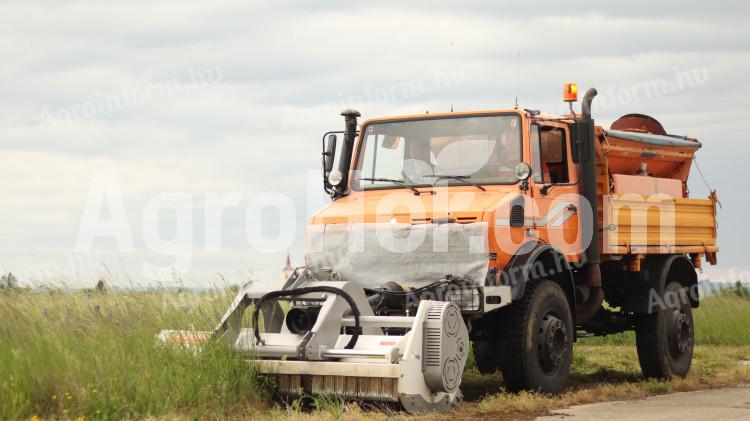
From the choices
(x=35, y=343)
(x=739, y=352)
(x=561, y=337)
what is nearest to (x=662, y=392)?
(x=561, y=337)

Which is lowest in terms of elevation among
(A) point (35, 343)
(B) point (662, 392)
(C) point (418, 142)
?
(B) point (662, 392)

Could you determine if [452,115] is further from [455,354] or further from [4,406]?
[4,406]

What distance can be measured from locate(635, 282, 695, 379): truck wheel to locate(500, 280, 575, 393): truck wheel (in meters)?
2.59

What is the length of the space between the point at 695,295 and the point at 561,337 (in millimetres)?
4086

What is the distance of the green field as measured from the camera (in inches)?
369

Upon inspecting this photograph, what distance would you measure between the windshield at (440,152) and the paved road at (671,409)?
2.54 metres

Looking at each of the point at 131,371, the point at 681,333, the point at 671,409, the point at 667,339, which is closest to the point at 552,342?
the point at 671,409

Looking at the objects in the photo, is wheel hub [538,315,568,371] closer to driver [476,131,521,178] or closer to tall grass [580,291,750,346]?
driver [476,131,521,178]

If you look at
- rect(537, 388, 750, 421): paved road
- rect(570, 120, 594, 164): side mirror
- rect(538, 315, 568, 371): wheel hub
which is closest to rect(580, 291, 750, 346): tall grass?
rect(537, 388, 750, 421): paved road

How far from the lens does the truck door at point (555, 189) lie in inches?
469

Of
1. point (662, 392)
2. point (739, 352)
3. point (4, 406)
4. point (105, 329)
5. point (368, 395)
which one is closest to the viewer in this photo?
point (4, 406)

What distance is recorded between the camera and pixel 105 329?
1074 cm

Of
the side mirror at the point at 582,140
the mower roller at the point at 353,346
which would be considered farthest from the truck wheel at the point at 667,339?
the mower roller at the point at 353,346

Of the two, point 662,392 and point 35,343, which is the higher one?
point 35,343
